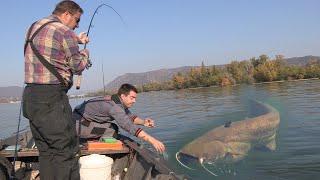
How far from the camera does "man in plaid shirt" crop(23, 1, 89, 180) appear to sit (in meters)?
4.12

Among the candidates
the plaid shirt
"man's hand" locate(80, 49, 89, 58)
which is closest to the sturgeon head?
"man's hand" locate(80, 49, 89, 58)

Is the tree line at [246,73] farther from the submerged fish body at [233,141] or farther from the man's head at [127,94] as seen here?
the man's head at [127,94]

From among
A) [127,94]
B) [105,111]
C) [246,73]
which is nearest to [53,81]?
[105,111]

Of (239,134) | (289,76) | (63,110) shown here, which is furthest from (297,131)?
(289,76)

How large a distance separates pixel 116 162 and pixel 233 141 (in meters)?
5.56

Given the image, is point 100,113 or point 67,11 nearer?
point 67,11

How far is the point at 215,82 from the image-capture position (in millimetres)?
82312

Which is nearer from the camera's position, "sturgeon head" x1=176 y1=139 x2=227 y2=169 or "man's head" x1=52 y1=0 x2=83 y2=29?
"man's head" x1=52 y1=0 x2=83 y2=29

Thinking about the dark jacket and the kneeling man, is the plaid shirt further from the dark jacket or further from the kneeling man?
the kneeling man

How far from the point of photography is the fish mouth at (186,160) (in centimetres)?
937

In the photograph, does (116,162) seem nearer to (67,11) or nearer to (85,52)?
(85,52)

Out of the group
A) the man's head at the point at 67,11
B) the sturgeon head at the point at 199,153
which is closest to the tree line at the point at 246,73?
the sturgeon head at the point at 199,153

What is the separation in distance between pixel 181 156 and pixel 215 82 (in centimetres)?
7349

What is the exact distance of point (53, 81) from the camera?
4184mm
